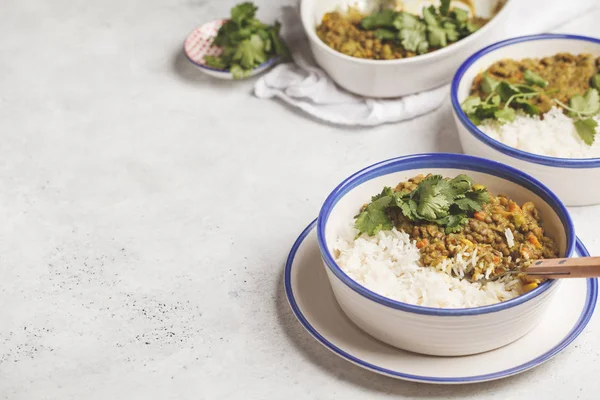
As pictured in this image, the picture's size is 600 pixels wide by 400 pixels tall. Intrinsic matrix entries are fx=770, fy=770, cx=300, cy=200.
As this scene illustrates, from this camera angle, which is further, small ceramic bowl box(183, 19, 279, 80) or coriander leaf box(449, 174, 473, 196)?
small ceramic bowl box(183, 19, 279, 80)

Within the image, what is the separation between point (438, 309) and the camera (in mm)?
1996

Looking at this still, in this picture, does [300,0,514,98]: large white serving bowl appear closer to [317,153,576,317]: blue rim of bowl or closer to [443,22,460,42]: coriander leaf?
[443,22,460,42]: coriander leaf

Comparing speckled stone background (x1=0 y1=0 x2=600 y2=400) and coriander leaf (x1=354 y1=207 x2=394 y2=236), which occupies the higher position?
coriander leaf (x1=354 y1=207 x2=394 y2=236)

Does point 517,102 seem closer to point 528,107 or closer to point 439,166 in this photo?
point 528,107

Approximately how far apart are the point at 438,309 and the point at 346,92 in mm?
1690

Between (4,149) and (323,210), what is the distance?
1.75m

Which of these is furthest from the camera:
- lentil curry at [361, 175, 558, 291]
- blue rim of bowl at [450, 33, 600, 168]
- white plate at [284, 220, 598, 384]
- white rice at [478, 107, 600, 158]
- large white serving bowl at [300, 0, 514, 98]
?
large white serving bowl at [300, 0, 514, 98]

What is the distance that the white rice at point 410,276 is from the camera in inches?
85.4

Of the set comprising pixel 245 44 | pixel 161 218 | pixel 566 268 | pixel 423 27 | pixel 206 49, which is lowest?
pixel 161 218

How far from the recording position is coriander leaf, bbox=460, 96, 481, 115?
302 centimetres

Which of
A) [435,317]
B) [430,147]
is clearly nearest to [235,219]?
[430,147]

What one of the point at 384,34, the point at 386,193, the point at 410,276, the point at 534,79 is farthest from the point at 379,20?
the point at 410,276

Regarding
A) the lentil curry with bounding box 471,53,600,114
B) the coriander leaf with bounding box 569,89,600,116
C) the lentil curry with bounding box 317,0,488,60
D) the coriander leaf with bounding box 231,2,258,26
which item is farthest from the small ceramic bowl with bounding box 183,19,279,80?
the coriander leaf with bounding box 569,89,600,116

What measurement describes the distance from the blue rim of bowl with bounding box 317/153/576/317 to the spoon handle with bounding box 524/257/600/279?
32 mm
